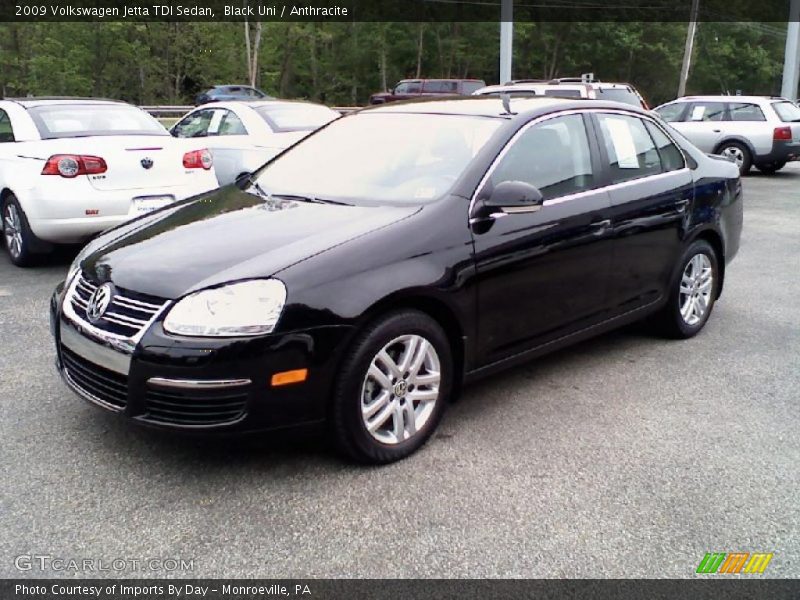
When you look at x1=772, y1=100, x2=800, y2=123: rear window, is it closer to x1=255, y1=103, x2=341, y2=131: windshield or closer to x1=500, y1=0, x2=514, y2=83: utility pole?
x1=500, y1=0, x2=514, y2=83: utility pole

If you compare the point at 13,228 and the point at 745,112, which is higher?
the point at 745,112

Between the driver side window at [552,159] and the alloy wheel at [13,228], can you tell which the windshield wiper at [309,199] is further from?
the alloy wheel at [13,228]

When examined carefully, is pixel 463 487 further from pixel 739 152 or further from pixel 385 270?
pixel 739 152

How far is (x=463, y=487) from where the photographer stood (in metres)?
3.27

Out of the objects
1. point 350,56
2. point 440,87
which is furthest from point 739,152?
point 350,56

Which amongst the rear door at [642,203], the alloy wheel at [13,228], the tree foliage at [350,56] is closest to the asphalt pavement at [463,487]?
the rear door at [642,203]

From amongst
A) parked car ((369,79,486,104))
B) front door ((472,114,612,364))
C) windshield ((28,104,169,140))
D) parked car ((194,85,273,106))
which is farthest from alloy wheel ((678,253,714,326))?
parked car ((194,85,273,106))

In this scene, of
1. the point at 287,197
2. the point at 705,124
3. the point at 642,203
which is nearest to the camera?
the point at 287,197

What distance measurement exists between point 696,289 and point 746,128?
38.7 ft

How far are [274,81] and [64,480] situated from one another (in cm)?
5071

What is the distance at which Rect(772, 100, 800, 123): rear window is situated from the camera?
15.5 meters

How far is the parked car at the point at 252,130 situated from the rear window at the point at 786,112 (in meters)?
9.68

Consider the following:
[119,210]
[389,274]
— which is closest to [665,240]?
[389,274]

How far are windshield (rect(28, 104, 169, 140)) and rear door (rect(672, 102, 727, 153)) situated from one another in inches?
455
